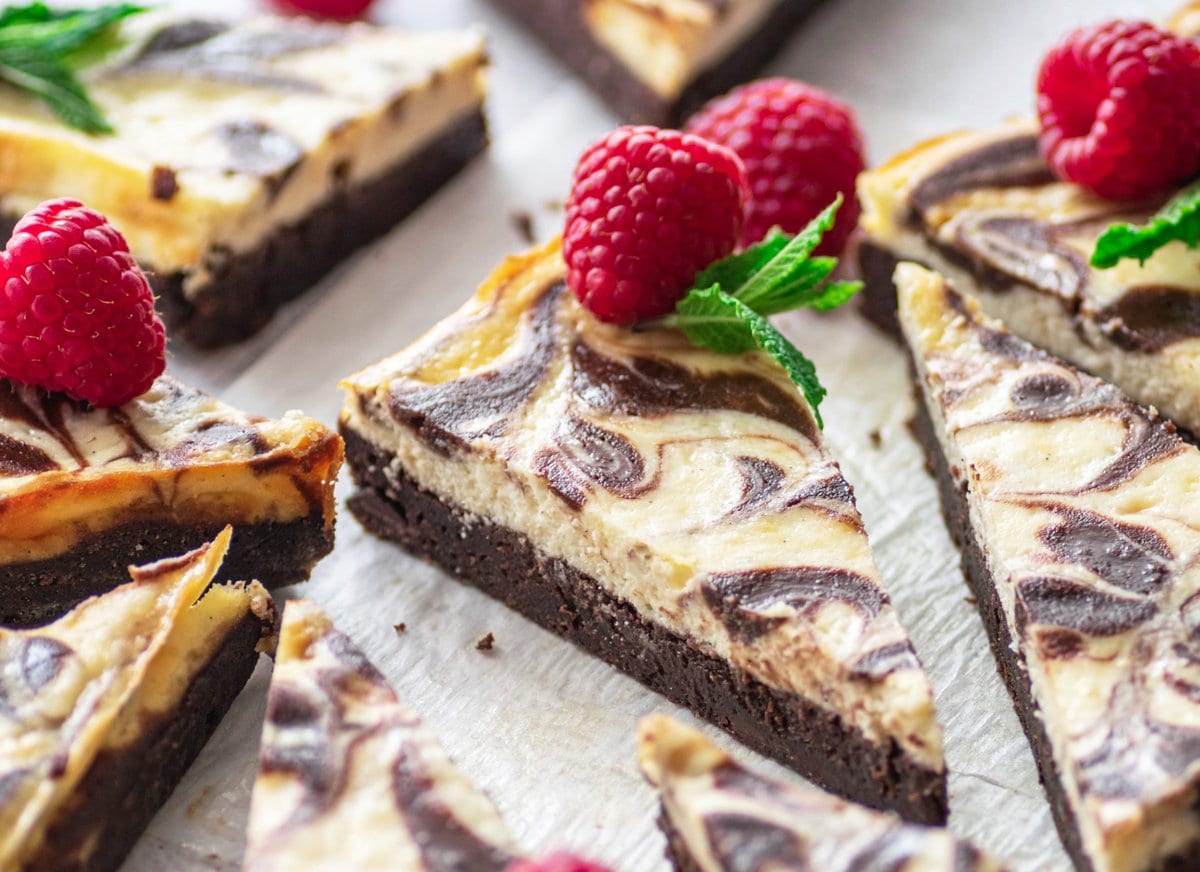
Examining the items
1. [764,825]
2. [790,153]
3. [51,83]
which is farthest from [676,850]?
[51,83]

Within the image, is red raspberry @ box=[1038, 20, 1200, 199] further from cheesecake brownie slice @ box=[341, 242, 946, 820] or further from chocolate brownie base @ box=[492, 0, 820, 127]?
chocolate brownie base @ box=[492, 0, 820, 127]

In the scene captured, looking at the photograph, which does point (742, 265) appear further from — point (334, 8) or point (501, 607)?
point (334, 8)

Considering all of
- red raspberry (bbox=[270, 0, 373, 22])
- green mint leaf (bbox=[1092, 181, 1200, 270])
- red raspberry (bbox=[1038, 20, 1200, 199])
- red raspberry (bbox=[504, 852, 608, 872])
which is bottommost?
red raspberry (bbox=[504, 852, 608, 872])

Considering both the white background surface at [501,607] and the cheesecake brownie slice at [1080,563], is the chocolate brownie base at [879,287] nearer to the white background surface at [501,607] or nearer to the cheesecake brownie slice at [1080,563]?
the white background surface at [501,607]

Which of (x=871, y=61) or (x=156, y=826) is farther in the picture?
(x=871, y=61)

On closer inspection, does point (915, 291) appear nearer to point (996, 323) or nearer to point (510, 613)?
point (996, 323)

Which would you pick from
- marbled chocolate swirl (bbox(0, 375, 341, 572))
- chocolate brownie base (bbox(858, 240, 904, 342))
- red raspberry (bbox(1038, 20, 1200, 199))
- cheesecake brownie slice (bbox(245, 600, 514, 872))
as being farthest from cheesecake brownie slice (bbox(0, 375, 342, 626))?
red raspberry (bbox(1038, 20, 1200, 199))

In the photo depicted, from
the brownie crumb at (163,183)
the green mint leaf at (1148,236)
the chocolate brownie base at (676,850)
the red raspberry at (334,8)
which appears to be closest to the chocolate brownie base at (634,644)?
the chocolate brownie base at (676,850)

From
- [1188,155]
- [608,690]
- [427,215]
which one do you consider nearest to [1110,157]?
[1188,155]
